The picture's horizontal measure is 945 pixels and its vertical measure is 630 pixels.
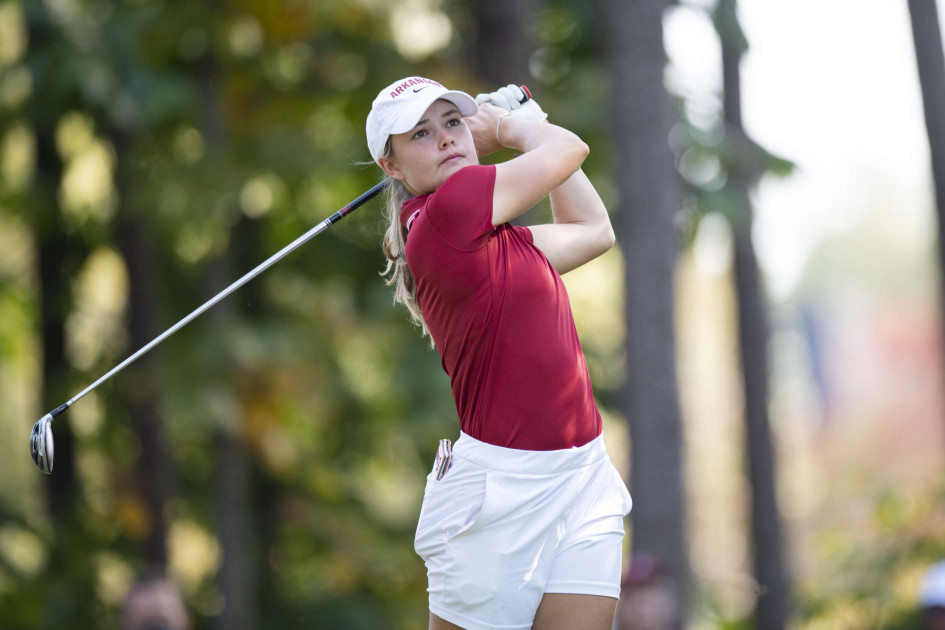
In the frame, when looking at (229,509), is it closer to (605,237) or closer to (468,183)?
(605,237)

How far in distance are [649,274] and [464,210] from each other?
524cm

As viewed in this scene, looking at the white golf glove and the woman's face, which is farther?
the white golf glove

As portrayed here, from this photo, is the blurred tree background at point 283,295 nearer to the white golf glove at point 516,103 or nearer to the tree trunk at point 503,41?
the tree trunk at point 503,41

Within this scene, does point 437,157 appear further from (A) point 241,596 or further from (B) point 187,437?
(B) point 187,437

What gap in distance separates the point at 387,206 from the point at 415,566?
8.25 metres

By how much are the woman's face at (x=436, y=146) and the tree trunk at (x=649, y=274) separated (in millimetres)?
5004

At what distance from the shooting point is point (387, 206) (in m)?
3.13

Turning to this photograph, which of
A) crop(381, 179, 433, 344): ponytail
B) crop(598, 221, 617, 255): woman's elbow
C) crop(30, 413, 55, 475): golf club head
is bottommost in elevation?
crop(30, 413, 55, 475): golf club head

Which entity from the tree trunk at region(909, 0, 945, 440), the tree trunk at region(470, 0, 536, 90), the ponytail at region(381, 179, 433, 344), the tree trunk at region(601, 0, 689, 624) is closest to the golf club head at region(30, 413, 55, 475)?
Answer: the ponytail at region(381, 179, 433, 344)

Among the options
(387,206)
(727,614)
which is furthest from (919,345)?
(387,206)

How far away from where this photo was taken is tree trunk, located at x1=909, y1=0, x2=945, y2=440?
9.16 meters

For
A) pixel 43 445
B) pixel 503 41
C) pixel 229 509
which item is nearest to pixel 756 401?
pixel 229 509

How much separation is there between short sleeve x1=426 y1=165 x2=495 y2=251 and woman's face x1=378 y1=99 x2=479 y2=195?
6.3 inches

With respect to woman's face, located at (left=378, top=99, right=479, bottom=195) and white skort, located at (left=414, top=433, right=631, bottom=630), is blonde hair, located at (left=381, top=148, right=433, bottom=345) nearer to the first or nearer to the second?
woman's face, located at (left=378, top=99, right=479, bottom=195)
